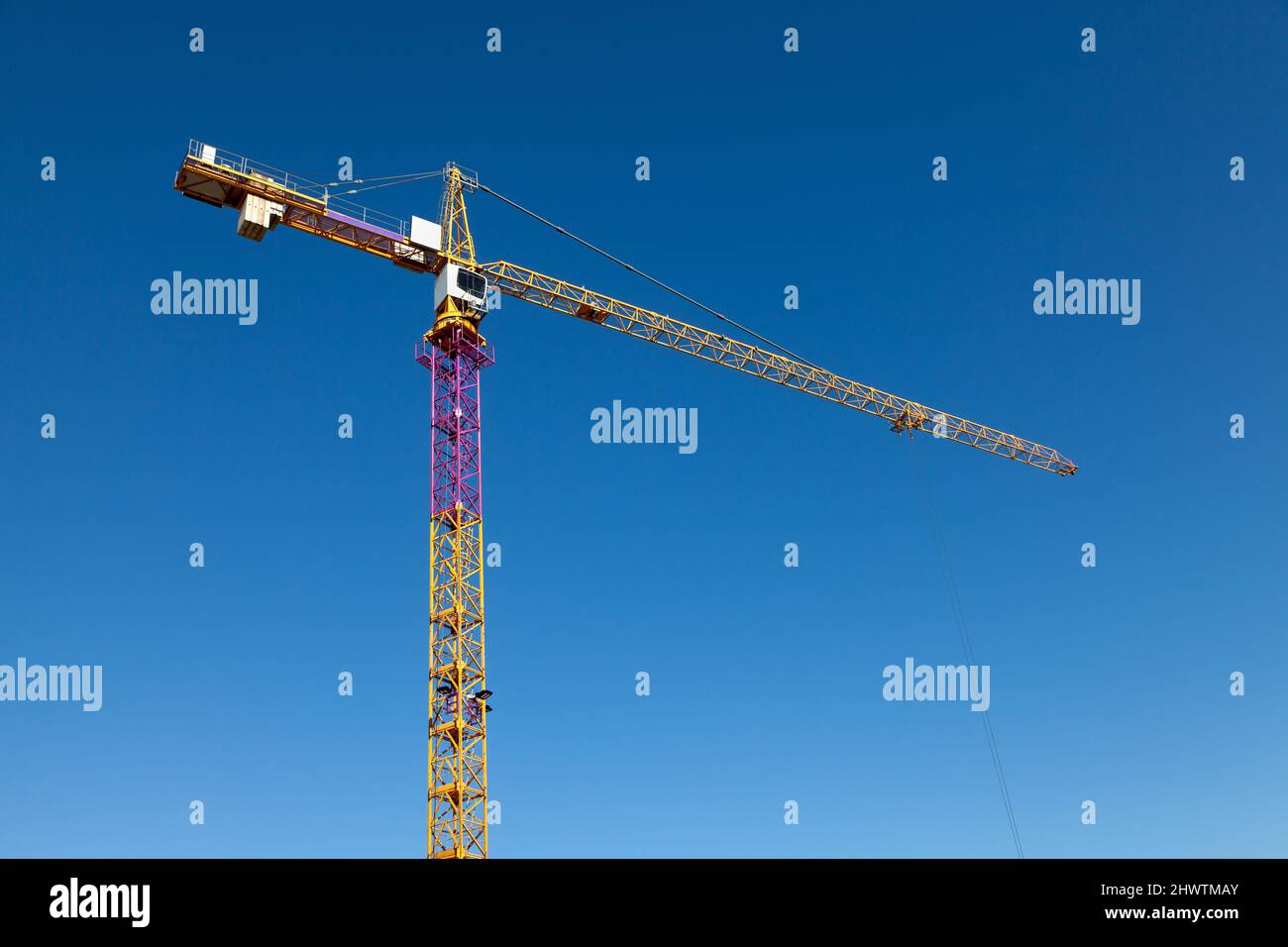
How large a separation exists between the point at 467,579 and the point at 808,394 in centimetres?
3784

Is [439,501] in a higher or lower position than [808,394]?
lower

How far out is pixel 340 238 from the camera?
68062 mm

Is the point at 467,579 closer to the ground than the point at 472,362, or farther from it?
closer to the ground

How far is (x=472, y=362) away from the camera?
68750mm
